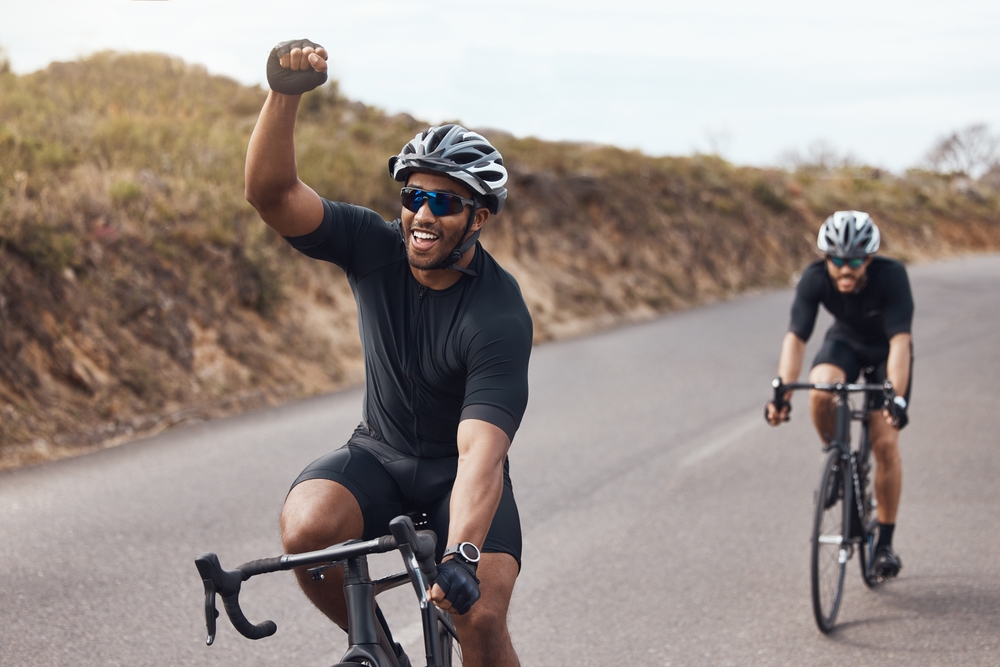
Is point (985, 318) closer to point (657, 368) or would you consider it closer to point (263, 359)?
point (657, 368)

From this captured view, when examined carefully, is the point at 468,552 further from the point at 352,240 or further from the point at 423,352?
the point at 352,240

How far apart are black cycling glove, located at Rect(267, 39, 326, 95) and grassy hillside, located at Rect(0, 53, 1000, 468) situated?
675 cm

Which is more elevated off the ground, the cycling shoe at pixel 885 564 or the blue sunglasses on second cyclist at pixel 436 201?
the blue sunglasses on second cyclist at pixel 436 201

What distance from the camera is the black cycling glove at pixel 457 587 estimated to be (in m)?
2.26

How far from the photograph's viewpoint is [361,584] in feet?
8.54

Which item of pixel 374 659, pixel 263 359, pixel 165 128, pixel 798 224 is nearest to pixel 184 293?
pixel 263 359

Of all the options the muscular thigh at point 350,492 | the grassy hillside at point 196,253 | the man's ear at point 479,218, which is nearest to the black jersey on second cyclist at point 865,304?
the man's ear at point 479,218

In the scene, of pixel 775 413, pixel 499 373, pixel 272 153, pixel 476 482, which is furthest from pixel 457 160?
pixel 775 413

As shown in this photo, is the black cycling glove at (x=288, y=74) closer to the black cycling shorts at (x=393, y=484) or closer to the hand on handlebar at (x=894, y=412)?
the black cycling shorts at (x=393, y=484)

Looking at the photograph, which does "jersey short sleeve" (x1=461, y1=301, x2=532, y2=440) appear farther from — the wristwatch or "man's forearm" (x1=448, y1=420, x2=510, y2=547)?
the wristwatch

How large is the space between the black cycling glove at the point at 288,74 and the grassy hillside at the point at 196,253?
675 centimetres

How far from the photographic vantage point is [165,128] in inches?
652

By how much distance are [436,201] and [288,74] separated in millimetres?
582

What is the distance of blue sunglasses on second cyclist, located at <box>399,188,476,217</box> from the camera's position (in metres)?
2.98
